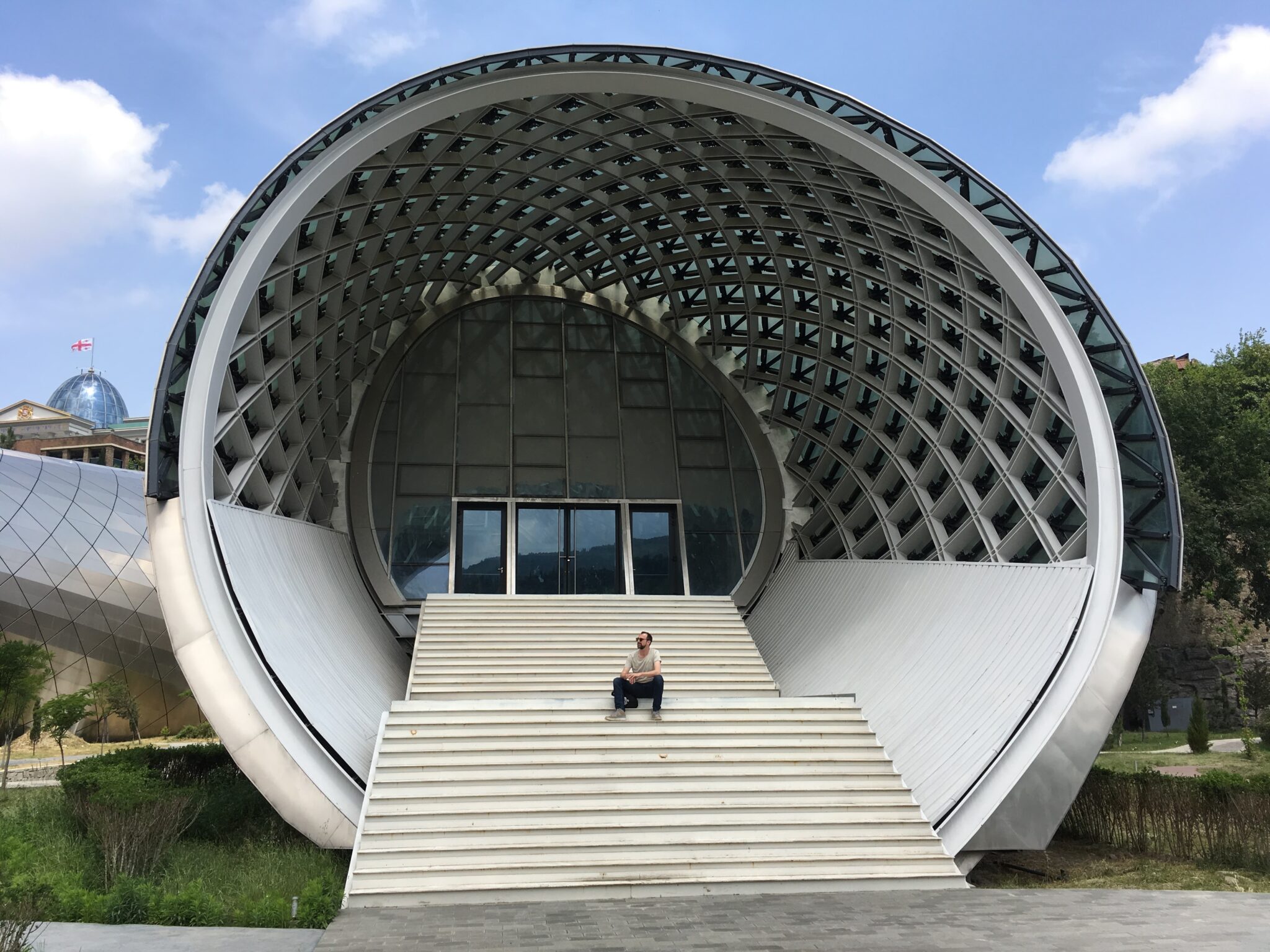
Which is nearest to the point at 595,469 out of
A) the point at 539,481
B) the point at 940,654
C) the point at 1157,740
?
the point at 539,481

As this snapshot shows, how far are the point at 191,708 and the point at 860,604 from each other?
25692 mm

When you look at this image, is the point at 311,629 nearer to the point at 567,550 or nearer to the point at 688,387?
the point at 567,550

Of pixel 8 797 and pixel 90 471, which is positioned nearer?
pixel 8 797

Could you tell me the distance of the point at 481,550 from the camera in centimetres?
2562

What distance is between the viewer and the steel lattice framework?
14.5 m

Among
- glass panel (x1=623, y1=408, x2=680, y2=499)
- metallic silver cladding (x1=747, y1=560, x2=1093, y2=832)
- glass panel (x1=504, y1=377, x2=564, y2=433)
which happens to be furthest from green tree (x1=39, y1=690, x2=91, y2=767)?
metallic silver cladding (x1=747, y1=560, x2=1093, y2=832)

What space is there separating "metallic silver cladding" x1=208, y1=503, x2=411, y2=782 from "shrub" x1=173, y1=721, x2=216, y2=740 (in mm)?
14604

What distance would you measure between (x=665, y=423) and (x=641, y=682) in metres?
14.0

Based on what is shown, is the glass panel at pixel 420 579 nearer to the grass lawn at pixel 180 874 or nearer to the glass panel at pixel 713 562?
the glass panel at pixel 713 562

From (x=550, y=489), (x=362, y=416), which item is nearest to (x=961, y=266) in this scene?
(x=550, y=489)

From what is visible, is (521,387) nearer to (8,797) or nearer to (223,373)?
(223,373)

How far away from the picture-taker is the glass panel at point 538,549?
25.6m

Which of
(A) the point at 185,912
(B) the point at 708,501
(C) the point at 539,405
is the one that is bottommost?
(A) the point at 185,912

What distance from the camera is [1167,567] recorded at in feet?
41.6
